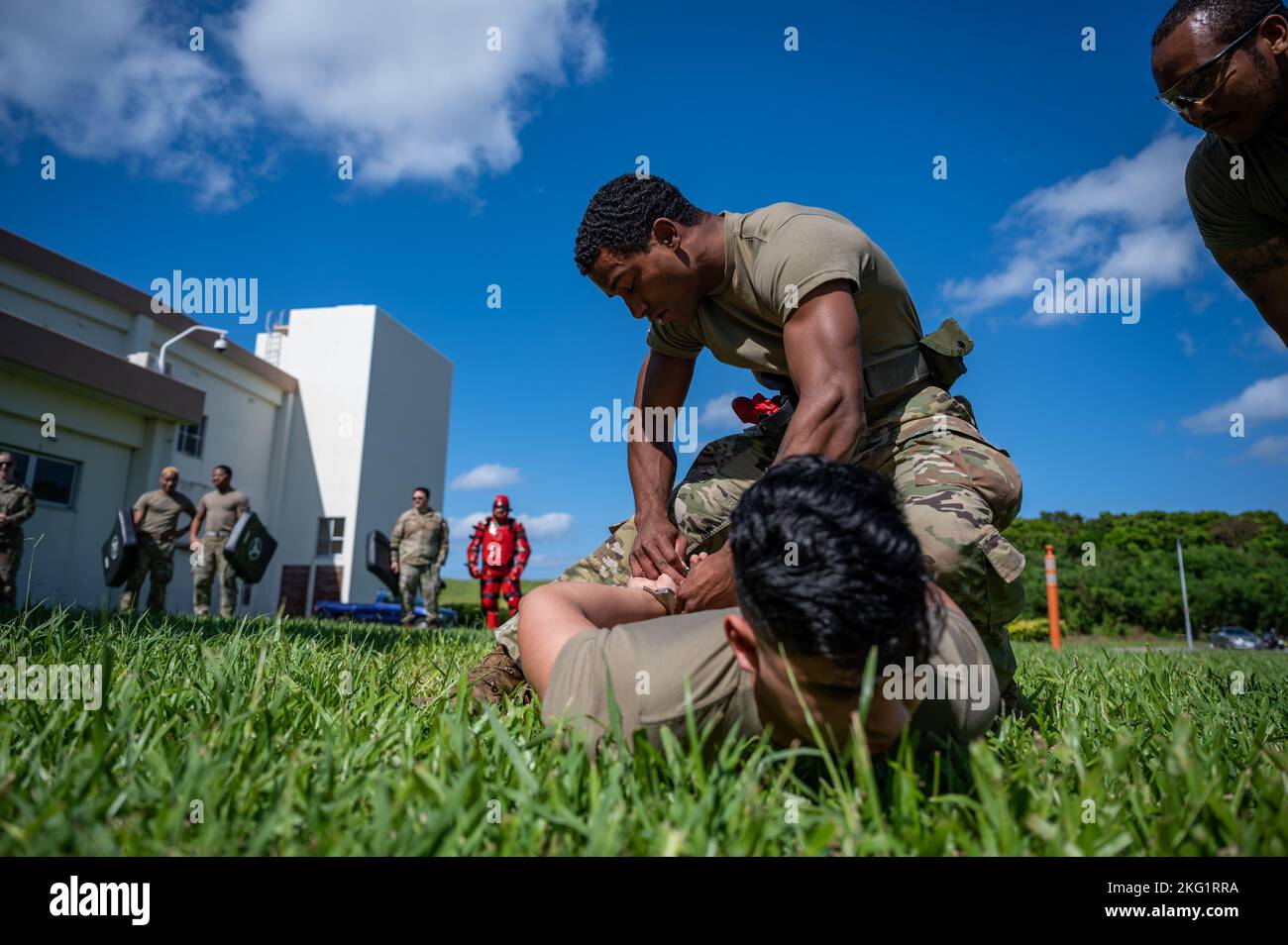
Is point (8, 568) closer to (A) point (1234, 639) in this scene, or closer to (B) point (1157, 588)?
(B) point (1157, 588)

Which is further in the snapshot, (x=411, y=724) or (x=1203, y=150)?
(x=1203, y=150)

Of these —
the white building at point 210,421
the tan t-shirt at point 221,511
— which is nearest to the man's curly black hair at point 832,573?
the white building at point 210,421

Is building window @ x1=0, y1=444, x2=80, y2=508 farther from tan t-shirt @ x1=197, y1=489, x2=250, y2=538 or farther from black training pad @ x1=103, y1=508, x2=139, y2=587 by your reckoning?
black training pad @ x1=103, y1=508, x2=139, y2=587

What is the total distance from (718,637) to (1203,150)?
8.88 feet

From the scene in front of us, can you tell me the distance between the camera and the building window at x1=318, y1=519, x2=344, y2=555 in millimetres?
21094

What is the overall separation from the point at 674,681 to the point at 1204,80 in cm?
257

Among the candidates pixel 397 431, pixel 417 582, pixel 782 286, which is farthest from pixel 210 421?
pixel 782 286

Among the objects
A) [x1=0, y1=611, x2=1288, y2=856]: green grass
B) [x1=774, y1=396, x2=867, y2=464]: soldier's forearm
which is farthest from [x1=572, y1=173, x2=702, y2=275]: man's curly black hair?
[x1=0, y1=611, x2=1288, y2=856]: green grass

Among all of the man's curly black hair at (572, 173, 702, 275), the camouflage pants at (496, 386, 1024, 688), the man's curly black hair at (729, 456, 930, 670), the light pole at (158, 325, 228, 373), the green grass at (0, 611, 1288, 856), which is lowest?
the green grass at (0, 611, 1288, 856)

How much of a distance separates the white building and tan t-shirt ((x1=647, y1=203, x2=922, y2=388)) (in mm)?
7098

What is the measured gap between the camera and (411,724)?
1.64 meters

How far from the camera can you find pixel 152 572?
33.7ft
